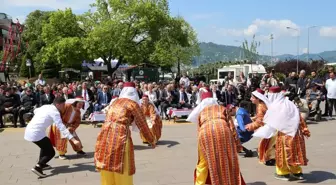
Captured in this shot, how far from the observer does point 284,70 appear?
166 ft

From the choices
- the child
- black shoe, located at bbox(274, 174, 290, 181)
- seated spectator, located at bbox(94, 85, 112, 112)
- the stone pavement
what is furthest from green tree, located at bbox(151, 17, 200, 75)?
black shoe, located at bbox(274, 174, 290, 181)

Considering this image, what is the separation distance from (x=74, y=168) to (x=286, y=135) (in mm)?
4090

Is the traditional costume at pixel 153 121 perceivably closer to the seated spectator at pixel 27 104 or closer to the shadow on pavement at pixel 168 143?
the shadow on pavement at pixel 168 143

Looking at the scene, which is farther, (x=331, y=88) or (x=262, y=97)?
(x=331, y=88)

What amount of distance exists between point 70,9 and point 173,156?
30.0 metres

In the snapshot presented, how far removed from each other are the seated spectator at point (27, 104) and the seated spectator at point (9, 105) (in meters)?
0.18

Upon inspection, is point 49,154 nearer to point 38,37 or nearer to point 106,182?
point 106,182

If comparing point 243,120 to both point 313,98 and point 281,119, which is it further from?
point 313,98

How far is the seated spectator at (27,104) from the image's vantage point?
13.8 meters

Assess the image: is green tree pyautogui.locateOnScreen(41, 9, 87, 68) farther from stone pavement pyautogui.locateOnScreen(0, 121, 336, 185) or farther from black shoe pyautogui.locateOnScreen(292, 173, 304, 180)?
black shoe pyautogui.locateOnScreen(292, 173, 304, 180)

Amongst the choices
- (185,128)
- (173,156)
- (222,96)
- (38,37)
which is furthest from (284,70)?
(173,156)

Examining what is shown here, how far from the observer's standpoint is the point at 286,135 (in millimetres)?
6426

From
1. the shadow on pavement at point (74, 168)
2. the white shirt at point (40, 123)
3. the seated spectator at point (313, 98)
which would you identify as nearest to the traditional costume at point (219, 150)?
the white shirt at point (40, 123)

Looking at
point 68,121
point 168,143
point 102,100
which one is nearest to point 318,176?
point 168,143
